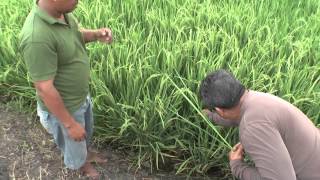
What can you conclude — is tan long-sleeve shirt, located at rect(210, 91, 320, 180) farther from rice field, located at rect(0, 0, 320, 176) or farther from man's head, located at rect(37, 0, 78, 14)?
man's head, located at rect(37, 0, 78, 14)

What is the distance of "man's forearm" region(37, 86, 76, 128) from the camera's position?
2028mm

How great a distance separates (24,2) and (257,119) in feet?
7.43

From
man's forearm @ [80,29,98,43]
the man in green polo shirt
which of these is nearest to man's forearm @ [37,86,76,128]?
the man in green polo shirt

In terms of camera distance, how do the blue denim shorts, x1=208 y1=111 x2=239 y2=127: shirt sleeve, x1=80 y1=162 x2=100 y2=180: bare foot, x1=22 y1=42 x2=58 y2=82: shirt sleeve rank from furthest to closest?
x1=80 y1=162 x2=100 y2=180: bare foot → the blue denim shorts → x1=208 y1=111 x2=239 y2=127: shirt sleeve → x1=22 y1=42 x2=58 y2=82: shirt sleeve

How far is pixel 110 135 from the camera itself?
283 cm

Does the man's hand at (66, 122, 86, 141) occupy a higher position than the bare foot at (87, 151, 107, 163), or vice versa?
the man's hand at (66, 122, 86, 141)

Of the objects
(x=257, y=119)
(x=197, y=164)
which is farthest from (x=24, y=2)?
(x=257, y=119)

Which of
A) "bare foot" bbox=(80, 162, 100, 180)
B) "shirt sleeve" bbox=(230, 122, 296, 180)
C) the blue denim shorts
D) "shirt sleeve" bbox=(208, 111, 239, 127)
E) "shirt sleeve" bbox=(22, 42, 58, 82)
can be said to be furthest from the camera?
"bare foot" bbox=(80, 162, 100, 180)

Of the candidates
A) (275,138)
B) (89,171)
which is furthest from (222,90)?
(89,171)

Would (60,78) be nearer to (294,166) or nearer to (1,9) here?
(294,166)

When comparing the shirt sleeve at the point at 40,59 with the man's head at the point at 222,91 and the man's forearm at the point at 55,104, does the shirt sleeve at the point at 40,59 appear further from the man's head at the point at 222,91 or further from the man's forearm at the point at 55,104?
the man's head at the point at 222,91

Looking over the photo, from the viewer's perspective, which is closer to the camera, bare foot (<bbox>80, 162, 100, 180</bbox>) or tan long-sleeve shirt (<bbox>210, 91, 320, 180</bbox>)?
tan long-sleeve shirt (<bbox>210, 91, 320, 180</bbox>)

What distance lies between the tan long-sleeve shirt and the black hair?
0.06 m

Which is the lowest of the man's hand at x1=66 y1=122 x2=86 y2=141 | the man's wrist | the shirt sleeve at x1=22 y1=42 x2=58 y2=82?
the man's hand at x1=66 y1=122 x2=86 y2=141
